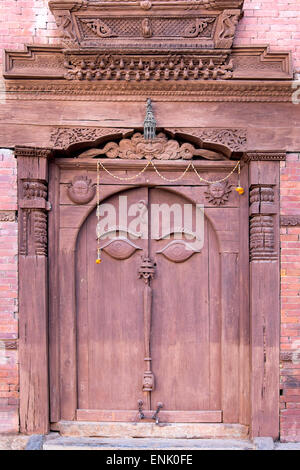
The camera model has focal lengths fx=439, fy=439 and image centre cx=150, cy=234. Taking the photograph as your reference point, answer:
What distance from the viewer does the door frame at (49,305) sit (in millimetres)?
3820

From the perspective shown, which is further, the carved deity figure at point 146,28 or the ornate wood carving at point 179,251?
the ornate wood carving at point 179,251

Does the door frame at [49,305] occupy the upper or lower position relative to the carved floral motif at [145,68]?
lower

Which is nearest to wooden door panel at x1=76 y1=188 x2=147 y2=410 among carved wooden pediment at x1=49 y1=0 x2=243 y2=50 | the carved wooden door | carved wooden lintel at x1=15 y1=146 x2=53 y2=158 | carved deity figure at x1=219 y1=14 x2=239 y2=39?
the carved wooden door

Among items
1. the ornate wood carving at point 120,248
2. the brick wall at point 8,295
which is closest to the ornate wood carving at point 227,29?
the ornate wood carving at point 120,248

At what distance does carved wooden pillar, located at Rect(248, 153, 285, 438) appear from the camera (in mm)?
3820

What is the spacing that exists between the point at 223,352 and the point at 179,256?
3.15ft

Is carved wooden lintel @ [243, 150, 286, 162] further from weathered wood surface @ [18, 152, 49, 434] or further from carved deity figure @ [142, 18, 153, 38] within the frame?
weathered wood surface @ [18, 152, 49, 434]

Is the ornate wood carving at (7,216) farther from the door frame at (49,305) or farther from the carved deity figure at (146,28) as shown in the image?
the carved deity figure at (146,28)

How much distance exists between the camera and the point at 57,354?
398cm

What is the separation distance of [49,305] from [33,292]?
0.73 ft

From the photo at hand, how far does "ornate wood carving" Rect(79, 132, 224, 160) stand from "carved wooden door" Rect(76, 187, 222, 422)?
326 millimetres

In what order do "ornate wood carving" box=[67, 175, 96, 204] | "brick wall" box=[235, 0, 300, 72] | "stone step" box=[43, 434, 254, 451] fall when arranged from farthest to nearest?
"ornate wood carving" box=[67, 175, 96, 204] < "brick wall" box=[235, 0, 300, 72] < "stone step" box=[43, 434, 254, 451]

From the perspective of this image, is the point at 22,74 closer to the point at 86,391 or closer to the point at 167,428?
the point at 86,391

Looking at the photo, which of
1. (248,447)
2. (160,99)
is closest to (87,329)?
(248,447)
